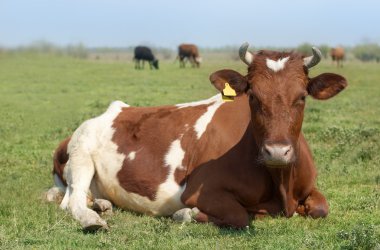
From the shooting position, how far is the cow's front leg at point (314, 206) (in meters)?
7.39

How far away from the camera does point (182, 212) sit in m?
7.43

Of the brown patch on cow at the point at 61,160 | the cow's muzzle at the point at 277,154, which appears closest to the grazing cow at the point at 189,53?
the brown patch on cow at the point at 61,160

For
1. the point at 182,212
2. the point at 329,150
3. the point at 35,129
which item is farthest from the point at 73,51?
the point at 182,212

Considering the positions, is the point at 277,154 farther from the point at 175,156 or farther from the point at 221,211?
the point at 175,156

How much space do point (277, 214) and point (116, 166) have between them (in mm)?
2277

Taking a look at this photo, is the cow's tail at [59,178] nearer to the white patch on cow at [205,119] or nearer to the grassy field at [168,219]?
the grassy field at [168,219]

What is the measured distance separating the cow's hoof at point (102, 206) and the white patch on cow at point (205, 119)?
4.47 feet

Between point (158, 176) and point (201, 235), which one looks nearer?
point (201, 235)

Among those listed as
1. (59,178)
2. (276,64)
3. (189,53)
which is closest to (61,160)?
(59,178)

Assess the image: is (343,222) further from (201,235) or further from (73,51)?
(73,51)

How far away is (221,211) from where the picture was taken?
23.6 feet

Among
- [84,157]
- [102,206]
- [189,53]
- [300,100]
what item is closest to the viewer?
[300,100]

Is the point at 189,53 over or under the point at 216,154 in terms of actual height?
under

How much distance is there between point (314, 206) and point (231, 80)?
1680 mm
